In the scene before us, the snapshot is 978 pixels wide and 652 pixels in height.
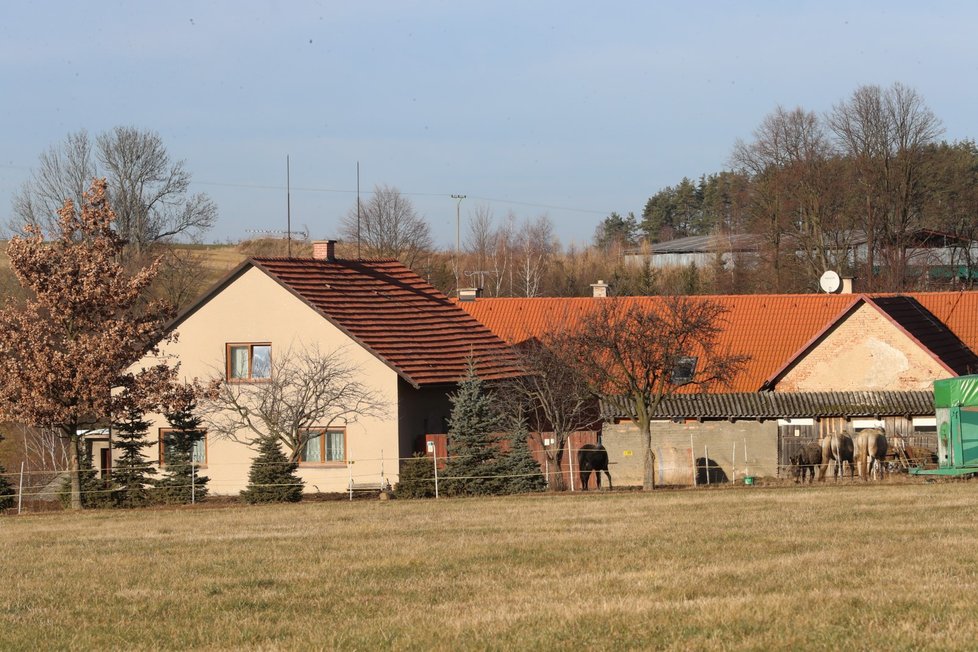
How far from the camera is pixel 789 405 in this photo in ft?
140

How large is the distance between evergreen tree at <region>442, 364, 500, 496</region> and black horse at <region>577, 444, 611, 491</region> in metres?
4.11

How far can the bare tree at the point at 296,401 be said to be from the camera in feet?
129

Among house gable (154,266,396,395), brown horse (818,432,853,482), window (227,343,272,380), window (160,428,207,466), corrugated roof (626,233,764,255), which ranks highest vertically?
corrugated roof (626,233,764,255)

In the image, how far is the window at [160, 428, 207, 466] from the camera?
36562 millimetres

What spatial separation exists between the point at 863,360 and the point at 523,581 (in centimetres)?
2925

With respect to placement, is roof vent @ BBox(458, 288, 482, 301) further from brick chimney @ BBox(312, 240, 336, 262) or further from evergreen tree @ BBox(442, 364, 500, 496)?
evergreen tree @ BBox(442, 364, 500, 496)

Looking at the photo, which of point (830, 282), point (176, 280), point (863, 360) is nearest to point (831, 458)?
point (863, 360)

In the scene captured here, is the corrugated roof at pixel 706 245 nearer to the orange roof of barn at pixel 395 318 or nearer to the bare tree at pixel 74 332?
the orange roof of barn at pixel 395 318

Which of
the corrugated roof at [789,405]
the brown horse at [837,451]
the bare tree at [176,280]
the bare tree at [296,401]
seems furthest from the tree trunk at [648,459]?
the bare tree at [176,280]

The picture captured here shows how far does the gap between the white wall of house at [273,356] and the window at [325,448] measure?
0.76ft

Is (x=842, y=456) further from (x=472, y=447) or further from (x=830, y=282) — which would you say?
(x=830, y=282)

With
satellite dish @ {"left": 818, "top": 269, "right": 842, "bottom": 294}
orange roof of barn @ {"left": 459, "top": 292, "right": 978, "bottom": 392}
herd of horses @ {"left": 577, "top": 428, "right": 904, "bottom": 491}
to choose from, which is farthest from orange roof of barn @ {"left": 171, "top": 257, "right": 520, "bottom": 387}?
satellite dish @ {"left": 818, "top": 269, "right": 842, "bottom": 294}

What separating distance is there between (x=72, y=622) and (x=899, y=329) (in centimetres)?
3291

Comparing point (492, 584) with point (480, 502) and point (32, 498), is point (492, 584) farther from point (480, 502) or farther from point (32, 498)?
point (32, 498)
